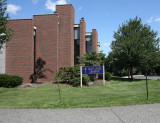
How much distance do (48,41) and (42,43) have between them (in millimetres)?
804

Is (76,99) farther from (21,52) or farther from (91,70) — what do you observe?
(21,52)

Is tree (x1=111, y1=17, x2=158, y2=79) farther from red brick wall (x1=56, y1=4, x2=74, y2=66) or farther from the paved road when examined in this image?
the paved road

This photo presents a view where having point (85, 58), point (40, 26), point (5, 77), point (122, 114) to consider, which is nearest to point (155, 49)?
point (85, 58)

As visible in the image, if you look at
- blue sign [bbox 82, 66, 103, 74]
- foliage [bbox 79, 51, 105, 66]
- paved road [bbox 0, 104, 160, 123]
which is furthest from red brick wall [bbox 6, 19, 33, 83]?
paved road [bbox 0, 104, 160, 123]

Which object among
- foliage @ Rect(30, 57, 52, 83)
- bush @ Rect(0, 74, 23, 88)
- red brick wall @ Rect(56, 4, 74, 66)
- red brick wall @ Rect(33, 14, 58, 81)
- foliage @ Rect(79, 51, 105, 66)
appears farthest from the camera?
red brick wall @ Rect(56, 4, 74, 66)

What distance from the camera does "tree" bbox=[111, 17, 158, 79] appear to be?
2389cm

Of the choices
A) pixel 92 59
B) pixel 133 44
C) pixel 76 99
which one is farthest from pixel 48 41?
pixel 76 99

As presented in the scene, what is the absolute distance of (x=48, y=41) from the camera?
2180cm

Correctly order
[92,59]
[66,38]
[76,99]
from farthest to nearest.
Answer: [66,38]
[92,59]
[76,99]

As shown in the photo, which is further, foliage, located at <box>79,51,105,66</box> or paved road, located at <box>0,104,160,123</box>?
foliage, located at <box>79,51,105,66</box>

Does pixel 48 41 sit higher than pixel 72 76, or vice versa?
pixel 48 41

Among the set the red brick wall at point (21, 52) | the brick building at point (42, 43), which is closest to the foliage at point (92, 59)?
the brick building at point (42, 43)

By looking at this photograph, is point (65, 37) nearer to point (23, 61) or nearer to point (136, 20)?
point (23, 61)

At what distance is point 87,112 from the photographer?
628cm
